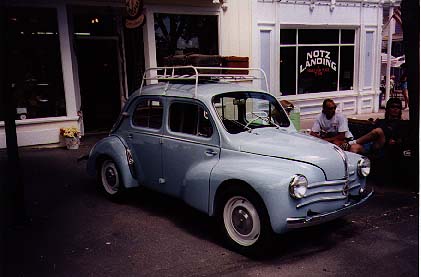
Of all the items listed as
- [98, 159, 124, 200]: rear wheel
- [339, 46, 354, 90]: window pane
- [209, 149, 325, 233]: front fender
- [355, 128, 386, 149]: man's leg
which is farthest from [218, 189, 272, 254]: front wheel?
[339, 46, 354, 90]: window pane

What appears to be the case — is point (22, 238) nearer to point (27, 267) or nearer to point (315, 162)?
point (27, 267)

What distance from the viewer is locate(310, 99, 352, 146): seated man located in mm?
7203

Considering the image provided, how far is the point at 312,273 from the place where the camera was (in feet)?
12.9

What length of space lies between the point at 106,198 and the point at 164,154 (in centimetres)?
159

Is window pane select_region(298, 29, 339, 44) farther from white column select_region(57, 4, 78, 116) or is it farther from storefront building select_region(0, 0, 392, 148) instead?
white column select_region(57, 4, 78, 116)

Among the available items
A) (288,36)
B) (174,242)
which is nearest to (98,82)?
(288,36)

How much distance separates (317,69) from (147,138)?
976 centimetres

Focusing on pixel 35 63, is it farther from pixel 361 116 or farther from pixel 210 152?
pixel 361 116

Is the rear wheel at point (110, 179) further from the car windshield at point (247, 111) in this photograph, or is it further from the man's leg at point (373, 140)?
the man's leg at point (373, 140)

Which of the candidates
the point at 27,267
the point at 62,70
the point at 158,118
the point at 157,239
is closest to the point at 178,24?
the point at 62,70

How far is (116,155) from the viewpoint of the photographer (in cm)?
577

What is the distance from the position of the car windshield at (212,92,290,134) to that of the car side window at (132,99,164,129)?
0.94 meters

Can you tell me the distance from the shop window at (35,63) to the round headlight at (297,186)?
23.7 ft

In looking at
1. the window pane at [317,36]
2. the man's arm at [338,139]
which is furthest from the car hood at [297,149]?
the window pane at [317,36]
